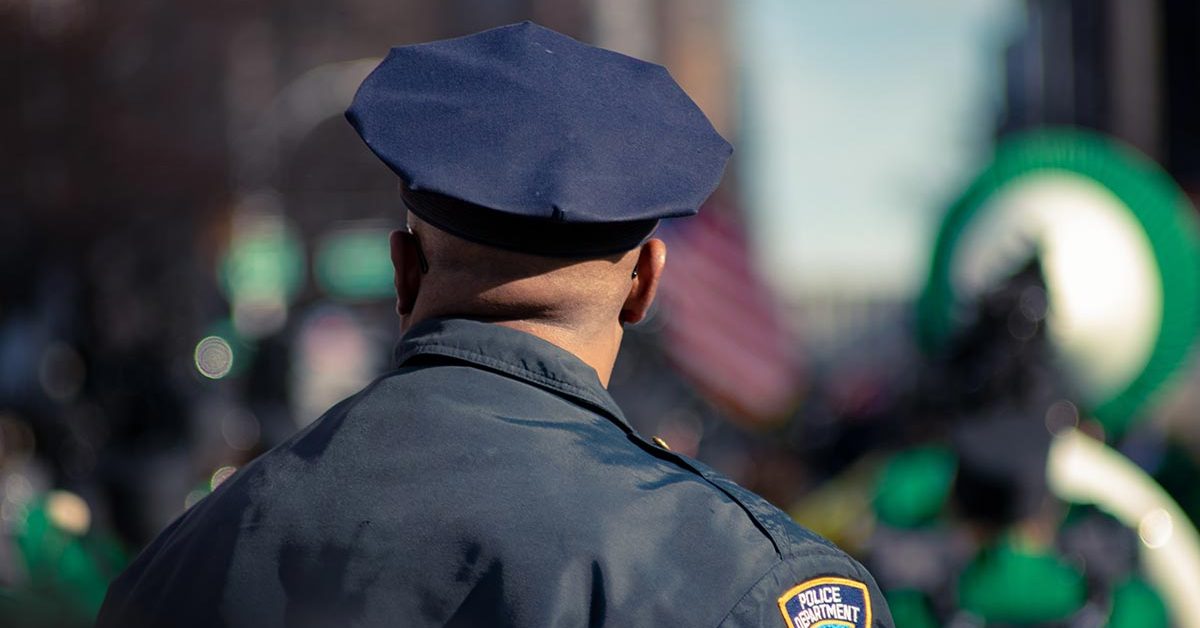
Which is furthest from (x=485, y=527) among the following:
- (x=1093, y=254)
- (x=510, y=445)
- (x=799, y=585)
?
(x=1093, y=254)

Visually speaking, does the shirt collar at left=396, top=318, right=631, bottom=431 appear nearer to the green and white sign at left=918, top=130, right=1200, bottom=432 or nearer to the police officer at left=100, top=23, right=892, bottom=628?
the police officer at left=100, top=23, right=892, bottom=628

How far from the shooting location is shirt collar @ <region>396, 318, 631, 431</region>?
6.25 feet

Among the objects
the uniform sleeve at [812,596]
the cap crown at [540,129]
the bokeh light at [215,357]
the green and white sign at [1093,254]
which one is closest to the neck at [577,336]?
the cap crown at [540,129]

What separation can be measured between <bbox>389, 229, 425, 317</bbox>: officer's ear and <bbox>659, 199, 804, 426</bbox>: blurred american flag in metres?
6.75

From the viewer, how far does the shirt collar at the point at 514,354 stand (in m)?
1.91

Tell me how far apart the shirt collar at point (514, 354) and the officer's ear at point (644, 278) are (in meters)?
0.12

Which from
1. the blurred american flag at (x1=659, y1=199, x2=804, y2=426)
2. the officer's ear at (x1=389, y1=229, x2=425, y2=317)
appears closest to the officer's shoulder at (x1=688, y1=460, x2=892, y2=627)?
the officer's ear at (x1=389, y1=229, x2=425, y2=317)

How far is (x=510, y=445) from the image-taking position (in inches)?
71.9

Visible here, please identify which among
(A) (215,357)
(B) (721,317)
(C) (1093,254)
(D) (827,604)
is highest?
(D) (827,604)

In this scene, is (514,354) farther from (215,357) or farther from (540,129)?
(215,357)

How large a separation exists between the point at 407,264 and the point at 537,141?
0.27 m

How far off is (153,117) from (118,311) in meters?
12.7

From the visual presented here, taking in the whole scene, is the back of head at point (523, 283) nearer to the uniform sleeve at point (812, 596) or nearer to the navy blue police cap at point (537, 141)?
the navy blue police cap at point (537, 141)

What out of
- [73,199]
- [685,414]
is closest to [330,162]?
[73,199]
